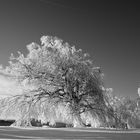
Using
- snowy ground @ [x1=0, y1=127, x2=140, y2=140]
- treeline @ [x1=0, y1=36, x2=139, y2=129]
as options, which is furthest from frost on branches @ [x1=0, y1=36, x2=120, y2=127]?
snowy ground @ [x1=0, y1=127, x2=140, y2=140]

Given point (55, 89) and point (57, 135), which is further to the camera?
point (55, 89)

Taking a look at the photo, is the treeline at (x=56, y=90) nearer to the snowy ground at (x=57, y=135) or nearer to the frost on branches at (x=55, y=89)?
the frost on branches at (x=55, y=89)

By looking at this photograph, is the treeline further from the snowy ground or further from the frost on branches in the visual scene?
the snowy ground

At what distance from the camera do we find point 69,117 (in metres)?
19.3

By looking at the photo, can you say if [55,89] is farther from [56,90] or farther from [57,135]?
[57,135]

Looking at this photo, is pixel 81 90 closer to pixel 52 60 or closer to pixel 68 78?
pixel 68 78

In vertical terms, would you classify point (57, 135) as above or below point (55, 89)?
below

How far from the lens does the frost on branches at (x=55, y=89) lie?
18.6 meters

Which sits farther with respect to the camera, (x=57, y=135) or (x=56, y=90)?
(x=56, y=90)

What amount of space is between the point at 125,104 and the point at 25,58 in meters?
22.7

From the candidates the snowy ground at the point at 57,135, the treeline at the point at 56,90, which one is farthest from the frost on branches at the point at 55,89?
the snowy ground at the point at 57,135

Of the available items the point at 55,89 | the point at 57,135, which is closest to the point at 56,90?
the point at 55,89

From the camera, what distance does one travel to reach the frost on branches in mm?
18578

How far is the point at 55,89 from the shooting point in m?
18.9
